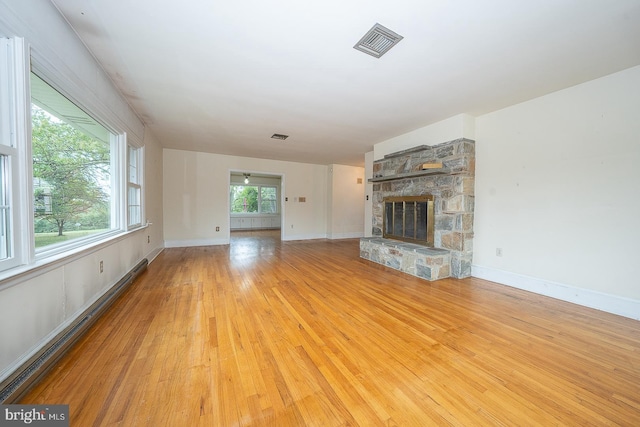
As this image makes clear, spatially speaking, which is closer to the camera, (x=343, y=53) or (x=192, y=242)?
(x=343, y=53)

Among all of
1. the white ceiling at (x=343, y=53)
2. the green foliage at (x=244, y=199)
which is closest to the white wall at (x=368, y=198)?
the white ceiling at (x=343, y=53)

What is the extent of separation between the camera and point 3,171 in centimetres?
128

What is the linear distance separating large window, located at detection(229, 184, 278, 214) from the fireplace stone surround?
23.0 ft

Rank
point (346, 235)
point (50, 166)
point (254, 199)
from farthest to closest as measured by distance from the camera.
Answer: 1. point (254, 199)
2. point (346, 235)
3. point (50, 166)

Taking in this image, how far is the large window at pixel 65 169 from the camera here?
1583 millimetres

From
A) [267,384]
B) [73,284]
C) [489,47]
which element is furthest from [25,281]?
[489,47]

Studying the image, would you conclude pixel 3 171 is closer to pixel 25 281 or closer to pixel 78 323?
pixel 25 281

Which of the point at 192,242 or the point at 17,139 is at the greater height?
the point at 17,139

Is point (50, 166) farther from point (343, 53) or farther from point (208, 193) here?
point (208, 193)

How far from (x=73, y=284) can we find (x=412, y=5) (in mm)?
3366

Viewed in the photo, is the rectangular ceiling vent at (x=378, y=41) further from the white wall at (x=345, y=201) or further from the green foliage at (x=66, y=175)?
the white wall at (x=345, y=201)

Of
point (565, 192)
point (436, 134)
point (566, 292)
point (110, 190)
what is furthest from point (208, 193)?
point (566, 292)

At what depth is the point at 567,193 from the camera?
8.75 feet

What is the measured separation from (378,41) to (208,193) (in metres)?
5.51
